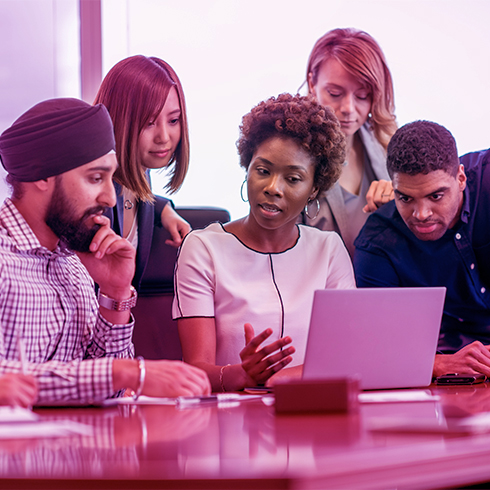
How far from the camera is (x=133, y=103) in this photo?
7.82ft

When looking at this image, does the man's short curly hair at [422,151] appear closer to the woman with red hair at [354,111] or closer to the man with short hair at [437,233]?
the man with short hair at [437,233]

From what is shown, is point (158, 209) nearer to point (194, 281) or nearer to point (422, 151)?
point (194, 281)

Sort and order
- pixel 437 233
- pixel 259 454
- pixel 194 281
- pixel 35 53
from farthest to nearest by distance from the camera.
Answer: pixel 35 53
pixel 437 233
pixel 194 281
pixel 259 454

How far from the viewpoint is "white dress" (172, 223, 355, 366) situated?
195cm

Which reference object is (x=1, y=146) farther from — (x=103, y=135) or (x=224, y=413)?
(x=224, y=413)

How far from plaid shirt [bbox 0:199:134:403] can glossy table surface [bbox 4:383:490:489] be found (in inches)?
7.3

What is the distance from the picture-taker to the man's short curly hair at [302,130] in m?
2.08

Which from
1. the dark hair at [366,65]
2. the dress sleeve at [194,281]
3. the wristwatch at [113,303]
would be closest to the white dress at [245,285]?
the dress sleeve at [194,281]

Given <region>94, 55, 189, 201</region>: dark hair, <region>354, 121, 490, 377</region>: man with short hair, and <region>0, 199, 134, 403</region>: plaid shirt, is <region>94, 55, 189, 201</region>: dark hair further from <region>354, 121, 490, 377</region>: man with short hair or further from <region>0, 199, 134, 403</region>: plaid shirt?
<region>354, 121, 490, 377</region>: man with short hair

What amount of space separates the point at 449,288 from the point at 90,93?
189 cm

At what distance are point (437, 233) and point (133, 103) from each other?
1200 millimetres

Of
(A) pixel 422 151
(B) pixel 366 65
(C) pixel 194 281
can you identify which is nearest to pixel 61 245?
(C) pixel 194 281

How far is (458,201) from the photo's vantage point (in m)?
2.23

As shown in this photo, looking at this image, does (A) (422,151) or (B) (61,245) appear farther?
(A) (422,151)
